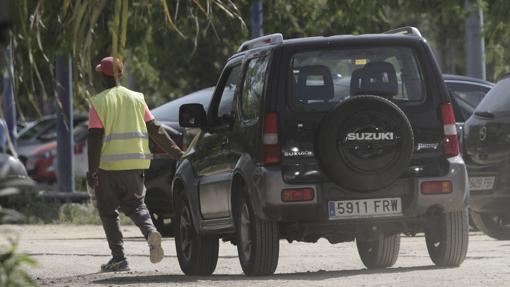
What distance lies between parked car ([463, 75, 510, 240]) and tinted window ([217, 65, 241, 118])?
378 cm

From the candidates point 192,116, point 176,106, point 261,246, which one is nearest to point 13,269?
point 261,246

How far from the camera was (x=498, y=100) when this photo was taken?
50.6ft

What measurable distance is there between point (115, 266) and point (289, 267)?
1.42 m

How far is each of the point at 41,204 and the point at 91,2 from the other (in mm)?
15280

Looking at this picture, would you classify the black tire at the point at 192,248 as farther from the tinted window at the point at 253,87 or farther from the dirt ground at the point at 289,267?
the tinted window at the point at 253,87

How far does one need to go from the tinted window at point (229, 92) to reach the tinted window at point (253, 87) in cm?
31

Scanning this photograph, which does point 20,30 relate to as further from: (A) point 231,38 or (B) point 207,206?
(A) point 231,38

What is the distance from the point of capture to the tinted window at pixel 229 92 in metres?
12.1

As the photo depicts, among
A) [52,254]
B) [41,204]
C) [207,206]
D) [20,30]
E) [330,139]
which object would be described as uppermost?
[20,30]

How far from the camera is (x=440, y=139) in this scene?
11164 mm

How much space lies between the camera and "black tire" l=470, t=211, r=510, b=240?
1568 cm

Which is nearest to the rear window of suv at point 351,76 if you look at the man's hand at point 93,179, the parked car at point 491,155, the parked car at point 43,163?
the man's hand at point 93,179

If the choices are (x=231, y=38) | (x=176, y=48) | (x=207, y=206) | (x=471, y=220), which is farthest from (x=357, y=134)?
(x=176, y=48)

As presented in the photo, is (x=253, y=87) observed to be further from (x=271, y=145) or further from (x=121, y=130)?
(x=121, y=130)
